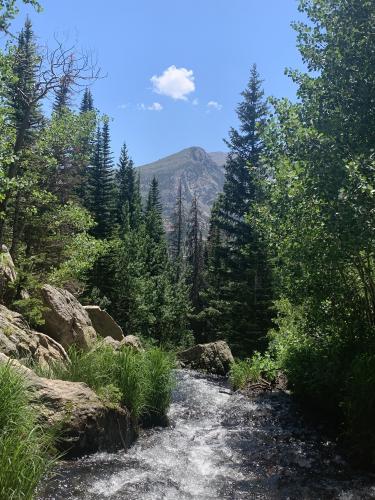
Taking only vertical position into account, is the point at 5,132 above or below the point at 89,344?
above

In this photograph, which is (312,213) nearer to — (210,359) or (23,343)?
(23,343)

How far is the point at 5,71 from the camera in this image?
31.7 ft

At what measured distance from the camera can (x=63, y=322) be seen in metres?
12.2

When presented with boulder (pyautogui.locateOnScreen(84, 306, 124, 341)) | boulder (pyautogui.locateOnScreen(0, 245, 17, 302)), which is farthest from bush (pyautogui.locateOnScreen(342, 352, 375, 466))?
boulder (pyautogui.locateOnScreen(84, 306, 124, 341))

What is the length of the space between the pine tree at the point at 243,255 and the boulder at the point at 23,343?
57.1ft

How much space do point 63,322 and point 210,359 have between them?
11.0 metres

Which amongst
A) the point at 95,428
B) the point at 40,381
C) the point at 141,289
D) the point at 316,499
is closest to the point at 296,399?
the point at 316,499

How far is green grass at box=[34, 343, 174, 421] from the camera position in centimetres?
792

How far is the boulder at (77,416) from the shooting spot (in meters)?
6.37

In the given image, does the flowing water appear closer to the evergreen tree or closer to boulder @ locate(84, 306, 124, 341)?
boulder @ locate(84, 306, 124, 341)

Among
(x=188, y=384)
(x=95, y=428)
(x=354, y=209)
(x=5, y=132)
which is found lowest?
(x=188, y=384)

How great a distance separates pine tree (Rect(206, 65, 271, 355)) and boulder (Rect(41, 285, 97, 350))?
15.0m

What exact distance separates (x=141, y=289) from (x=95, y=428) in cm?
2702

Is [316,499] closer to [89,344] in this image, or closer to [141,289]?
[89,344]
